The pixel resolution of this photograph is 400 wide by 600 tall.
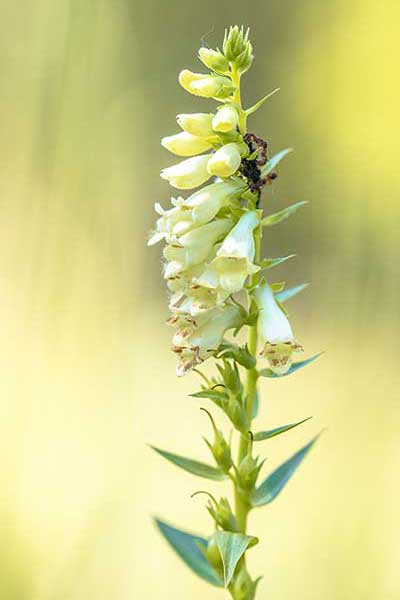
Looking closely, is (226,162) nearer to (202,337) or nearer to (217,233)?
(217,233)

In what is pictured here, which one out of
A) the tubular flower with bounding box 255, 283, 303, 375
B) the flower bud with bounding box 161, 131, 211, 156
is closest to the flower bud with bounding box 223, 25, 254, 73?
the flower bud with bounding box 161, 131, 211, 156

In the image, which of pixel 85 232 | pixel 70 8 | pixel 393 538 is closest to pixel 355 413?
pixel 393 538

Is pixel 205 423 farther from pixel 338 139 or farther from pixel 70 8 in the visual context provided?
pixel 70 8

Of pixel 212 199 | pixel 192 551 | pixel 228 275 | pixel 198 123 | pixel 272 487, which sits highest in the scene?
pixel 198 123

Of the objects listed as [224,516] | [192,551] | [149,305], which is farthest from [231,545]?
[149,305]

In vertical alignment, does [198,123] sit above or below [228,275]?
above

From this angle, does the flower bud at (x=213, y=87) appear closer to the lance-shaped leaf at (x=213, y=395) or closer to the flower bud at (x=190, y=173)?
the flower bud at (x=190, y=173)
